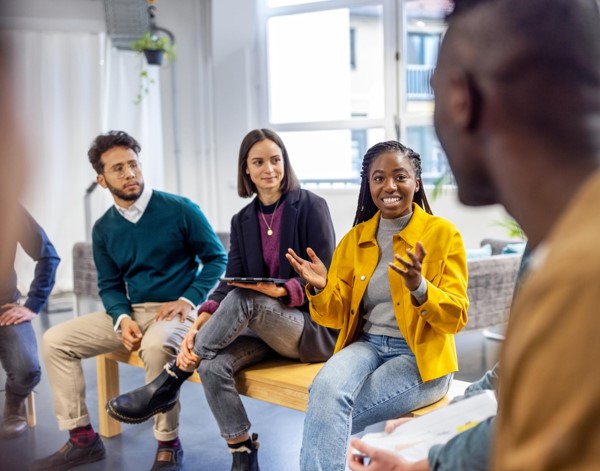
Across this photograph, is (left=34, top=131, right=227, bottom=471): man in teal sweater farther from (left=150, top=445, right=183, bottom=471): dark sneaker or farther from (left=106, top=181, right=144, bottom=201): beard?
(left=150, top=445, right=183, bottom=471): dark sneaker

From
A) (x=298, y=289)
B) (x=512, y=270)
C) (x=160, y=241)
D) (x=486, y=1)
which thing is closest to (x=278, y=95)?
(x=512, y=270)

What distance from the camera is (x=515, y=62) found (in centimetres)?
60

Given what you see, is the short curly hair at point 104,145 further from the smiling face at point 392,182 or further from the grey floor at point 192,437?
the smiling face at point 392,182

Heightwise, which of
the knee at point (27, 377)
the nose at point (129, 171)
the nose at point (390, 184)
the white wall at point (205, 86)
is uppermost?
the white wall at point (205, 86)

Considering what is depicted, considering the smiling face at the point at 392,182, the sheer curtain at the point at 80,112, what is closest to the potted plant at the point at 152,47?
the sheer curtain at the point at 80,112

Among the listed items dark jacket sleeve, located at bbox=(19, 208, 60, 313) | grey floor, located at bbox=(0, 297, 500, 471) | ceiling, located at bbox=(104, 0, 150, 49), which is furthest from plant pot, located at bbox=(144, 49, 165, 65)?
dark jacket sleeve, located at bbox=(19, 208, 60, 313)

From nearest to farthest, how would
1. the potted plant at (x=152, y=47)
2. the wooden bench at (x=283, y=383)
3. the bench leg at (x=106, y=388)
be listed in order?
1. the wooden bench at (x=283, y=383)
2. the bench leg at (x=106, y=388)
3. the potted plant at (x=152, y=47)

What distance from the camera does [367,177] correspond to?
238 centimetres

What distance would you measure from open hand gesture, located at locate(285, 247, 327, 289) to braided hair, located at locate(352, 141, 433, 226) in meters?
0.26

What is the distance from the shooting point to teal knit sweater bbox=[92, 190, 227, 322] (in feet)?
10.2

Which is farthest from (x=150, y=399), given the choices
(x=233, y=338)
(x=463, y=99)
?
(x=463, y=99)

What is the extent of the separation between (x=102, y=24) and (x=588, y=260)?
754 centimetres

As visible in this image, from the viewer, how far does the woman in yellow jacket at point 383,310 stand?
2.08 m

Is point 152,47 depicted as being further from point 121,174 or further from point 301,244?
point 301,244
